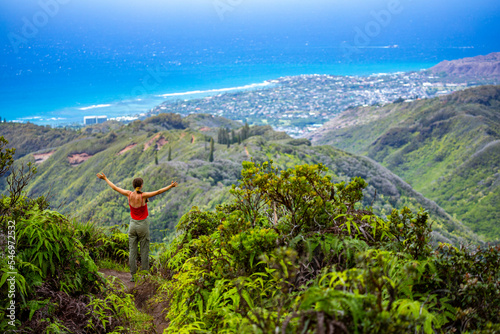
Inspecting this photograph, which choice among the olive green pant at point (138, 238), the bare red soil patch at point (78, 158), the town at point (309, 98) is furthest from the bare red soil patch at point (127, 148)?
the town at point (309, 98)

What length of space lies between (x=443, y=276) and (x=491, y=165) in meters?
58.9

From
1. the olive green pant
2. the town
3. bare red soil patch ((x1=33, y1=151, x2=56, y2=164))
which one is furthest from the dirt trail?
the town

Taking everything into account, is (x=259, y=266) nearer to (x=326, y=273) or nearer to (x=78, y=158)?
(x=326, y=273)

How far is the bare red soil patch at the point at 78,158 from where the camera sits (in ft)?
158

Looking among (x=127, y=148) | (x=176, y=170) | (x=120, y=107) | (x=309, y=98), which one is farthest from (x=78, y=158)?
(x=309, y=98)

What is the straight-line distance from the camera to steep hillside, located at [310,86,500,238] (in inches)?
1794

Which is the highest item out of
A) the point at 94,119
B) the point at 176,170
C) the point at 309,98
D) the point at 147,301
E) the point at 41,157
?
the point at 309,98

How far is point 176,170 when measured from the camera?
29.2 meters

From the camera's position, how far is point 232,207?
14.6ft

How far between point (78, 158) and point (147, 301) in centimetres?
5105

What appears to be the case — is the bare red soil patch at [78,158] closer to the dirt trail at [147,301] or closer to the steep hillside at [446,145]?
the dirt trail at [147,301]

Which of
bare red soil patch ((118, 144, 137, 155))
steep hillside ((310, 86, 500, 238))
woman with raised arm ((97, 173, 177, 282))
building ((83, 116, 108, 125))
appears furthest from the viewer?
building ((83, 116, 108, 125))

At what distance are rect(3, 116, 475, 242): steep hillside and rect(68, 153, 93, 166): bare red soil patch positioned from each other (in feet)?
0.34

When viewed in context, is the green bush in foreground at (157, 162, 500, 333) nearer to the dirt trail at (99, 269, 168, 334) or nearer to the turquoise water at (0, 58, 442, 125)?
the dirt trail at (99, 269, 168, 334)
